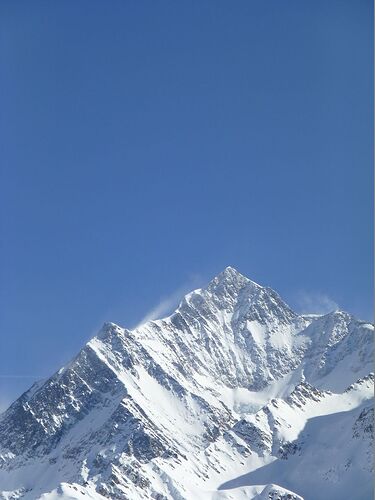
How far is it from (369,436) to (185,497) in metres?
34.6

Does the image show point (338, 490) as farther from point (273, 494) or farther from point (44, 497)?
point (44, 497)

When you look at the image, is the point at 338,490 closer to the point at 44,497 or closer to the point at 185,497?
the point at 185,497

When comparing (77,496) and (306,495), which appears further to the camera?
(306,495)

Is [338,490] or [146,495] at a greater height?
[146,495]

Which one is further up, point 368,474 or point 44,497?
point 44,497

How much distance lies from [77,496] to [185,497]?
20.1m

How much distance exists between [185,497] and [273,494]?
14720 mm

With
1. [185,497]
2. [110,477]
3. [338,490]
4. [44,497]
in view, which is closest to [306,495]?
[338,490]

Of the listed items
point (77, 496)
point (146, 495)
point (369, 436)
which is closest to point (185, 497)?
point (146, 495)

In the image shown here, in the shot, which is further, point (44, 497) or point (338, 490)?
point (338, 490)

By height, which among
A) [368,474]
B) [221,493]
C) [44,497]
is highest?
[44,497]

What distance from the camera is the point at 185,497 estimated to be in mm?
188875

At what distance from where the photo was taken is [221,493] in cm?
19550

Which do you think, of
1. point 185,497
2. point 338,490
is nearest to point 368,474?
point 338,490
